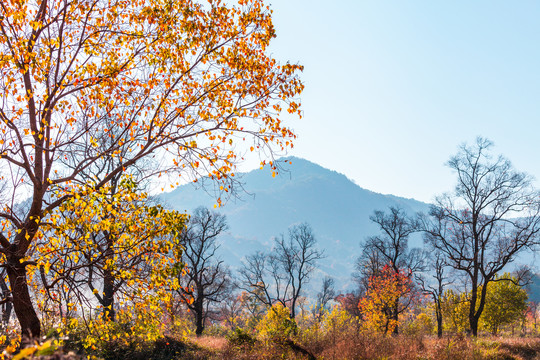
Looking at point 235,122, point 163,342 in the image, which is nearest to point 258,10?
point 235,122

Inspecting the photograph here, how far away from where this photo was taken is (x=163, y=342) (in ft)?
55.5

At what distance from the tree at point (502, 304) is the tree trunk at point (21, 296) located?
34.3 m

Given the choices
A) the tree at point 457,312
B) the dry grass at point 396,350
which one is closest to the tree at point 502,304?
the tree at point 457,312

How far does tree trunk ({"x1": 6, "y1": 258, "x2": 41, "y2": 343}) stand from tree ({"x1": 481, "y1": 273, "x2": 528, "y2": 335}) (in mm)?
34297

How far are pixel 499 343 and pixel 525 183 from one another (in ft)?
25.6

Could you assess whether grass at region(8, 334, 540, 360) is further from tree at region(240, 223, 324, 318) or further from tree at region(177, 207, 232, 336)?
tree at region(240, 223, 324, 318)

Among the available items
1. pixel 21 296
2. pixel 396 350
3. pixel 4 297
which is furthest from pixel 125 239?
pixel 396 350

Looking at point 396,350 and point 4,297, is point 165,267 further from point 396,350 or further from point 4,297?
point 396,350

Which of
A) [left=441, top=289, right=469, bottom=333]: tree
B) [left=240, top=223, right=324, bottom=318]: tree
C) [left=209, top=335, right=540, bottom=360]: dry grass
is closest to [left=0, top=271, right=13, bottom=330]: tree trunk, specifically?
[left=209, top=335, right=540, bottom=360]: dry grass

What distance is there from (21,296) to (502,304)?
36.5m

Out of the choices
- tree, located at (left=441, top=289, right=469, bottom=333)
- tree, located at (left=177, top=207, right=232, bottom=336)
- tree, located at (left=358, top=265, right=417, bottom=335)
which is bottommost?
tree, located at (left=441, top=289, right=469, bottom=333)

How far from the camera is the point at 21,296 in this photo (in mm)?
5574

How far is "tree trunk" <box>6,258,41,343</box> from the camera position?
5.30m

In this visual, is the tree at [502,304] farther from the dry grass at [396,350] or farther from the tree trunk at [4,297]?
the tree trunk at [4,297]
